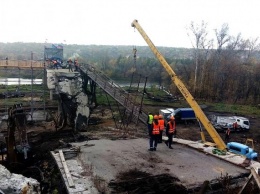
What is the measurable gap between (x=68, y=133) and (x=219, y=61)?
39.7m

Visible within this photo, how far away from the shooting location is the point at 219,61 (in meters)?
54.5

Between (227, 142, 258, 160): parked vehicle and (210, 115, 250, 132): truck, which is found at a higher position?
(227, 142, 258, 160): parked vehicle

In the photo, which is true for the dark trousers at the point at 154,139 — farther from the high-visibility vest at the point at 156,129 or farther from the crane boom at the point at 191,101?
the crane boom at the point at 191,101

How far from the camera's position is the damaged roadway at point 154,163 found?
1002cm

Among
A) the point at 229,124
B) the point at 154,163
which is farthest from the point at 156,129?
the point at 229,124

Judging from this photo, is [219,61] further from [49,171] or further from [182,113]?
[49,171]

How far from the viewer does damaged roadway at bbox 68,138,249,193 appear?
1002 centimetres

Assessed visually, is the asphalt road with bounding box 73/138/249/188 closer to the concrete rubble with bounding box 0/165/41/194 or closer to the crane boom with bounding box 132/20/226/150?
the concrete rubble with bounding box 0/165/41/194

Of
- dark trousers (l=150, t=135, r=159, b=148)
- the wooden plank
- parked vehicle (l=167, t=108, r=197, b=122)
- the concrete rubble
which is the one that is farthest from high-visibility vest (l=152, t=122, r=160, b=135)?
parked vehicle (l=167, t=108, r=197, b=122)

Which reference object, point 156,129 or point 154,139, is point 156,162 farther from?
point 154,139

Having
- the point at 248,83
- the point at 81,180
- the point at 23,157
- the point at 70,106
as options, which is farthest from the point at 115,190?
the point at 248,83

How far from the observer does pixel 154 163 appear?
11.2m

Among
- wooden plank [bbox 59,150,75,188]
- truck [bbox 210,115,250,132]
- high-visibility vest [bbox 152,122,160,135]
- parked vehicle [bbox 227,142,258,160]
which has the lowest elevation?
truck [bbox 210,115,250,132]

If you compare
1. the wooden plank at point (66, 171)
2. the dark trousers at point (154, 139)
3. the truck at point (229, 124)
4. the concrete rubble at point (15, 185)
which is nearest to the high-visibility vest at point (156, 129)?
the dark trousers at point (154, 139)
